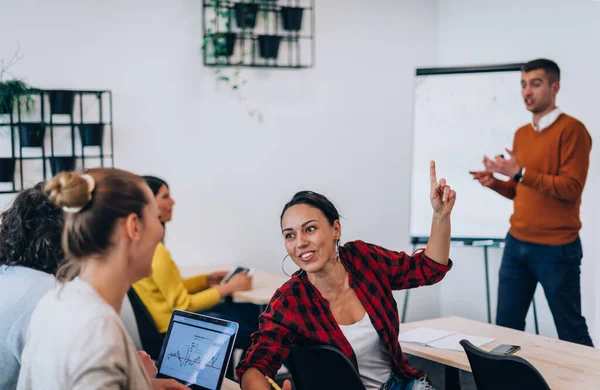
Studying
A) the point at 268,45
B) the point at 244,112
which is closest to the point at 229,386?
the point at 244,112

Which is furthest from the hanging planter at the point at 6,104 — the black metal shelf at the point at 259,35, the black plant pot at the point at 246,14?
the black plant pot at the point at 246,14

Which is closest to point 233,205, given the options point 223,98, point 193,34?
point 223,98

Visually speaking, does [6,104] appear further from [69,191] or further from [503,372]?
[503,372]

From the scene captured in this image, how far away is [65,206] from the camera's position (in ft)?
4.75

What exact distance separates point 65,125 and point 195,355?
104 inches

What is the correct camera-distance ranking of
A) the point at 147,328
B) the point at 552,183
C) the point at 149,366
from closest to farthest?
1. the point at 149,366
2. the point at 147,328
3. the point at 552,183

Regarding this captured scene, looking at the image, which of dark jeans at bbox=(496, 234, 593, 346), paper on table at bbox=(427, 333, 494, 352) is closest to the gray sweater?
paper on table at bbox=(427, 333, 494, 352)

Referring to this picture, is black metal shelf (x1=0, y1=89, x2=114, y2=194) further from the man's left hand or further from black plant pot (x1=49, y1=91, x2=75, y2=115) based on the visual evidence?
the man's left hand

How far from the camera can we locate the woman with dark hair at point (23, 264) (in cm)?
197

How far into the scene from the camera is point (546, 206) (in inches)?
155

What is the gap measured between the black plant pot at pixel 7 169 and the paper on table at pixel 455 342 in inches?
101

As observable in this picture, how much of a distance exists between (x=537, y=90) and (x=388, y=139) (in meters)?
1.56

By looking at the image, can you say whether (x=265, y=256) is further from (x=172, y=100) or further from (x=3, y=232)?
(x=3, y=232)

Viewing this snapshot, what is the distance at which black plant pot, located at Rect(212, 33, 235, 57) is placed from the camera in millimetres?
4574
